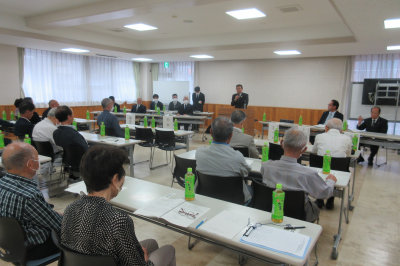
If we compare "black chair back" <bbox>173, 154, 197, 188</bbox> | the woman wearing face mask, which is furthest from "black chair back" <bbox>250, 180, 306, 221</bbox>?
the woman wearing face mask

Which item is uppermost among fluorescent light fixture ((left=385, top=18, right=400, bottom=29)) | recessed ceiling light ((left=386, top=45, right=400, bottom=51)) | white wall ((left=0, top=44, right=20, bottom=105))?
recessed ceiling light ((left=386, top=45, right=400, bottom=51))

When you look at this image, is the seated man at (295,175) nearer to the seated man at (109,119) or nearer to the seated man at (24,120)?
the seated man at (109,119)

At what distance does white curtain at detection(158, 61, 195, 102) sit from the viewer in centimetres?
1134

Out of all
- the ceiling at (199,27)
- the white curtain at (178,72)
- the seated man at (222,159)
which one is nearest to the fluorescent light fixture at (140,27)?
the ceiling at (199,27)

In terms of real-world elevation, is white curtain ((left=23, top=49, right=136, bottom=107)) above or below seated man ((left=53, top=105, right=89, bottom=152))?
above

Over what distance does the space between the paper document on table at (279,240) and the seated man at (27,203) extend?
1.19m

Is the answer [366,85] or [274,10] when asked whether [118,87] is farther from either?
[366,85]

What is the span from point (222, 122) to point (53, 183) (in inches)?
130

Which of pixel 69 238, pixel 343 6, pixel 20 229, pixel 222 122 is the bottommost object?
pixel 20 229

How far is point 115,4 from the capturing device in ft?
15.0

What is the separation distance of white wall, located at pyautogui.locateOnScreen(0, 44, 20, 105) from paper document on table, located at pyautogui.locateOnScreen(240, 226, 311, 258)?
903 centimetres

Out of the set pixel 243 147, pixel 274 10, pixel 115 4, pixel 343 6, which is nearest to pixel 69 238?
pixel 243 147

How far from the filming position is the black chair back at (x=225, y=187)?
2.28 metres

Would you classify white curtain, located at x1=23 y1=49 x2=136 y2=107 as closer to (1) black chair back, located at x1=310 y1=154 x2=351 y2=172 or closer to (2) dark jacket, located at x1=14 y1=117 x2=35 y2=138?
(2) dark jacket, located at x1=14 y1=117 x2=35 y2=138
